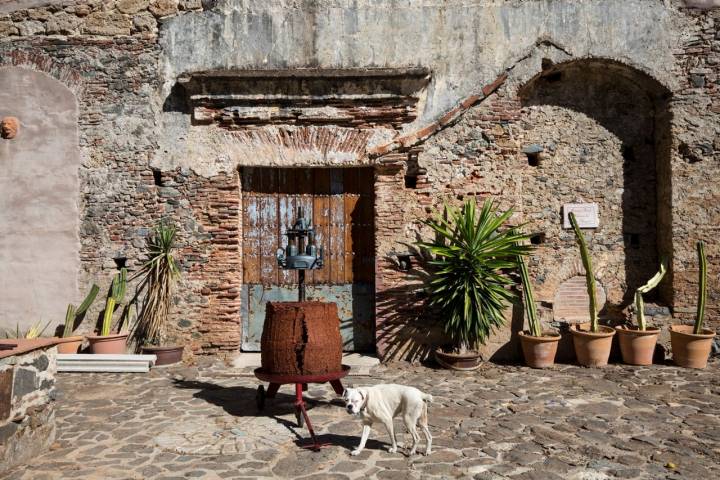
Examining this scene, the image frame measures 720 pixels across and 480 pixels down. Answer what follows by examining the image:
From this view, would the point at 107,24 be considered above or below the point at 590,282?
above

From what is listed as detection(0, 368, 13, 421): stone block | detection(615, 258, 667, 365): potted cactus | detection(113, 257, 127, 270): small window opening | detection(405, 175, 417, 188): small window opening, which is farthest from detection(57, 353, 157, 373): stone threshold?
detection(615, 258, 667, 365): potted cactus

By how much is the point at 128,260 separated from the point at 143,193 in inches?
36.3

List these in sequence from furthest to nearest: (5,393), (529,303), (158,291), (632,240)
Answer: (632,240), (158,291), (529,303), (5,393)

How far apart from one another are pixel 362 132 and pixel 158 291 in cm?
339

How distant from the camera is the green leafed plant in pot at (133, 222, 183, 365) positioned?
21.7 ft

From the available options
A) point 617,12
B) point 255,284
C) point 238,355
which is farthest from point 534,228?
point 238,355

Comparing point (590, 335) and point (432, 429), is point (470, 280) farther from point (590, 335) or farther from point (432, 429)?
point (432, 429)

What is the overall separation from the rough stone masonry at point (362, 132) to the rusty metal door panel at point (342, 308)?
0.74 ft

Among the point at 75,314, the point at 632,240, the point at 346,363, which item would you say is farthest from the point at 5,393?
the point at 632,240

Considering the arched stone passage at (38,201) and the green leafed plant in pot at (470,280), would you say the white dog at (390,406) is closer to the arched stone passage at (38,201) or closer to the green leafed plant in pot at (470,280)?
the green leafed plant in pot at (470,280)

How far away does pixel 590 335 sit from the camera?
627cm

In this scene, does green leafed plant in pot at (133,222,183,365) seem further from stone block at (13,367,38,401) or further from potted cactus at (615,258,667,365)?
potted cactus at (615,258,667,365)

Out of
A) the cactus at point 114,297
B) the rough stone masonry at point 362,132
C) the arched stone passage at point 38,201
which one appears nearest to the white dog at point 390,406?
the rough stone masonry at point 362,132

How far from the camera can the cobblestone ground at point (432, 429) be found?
3.46 m
